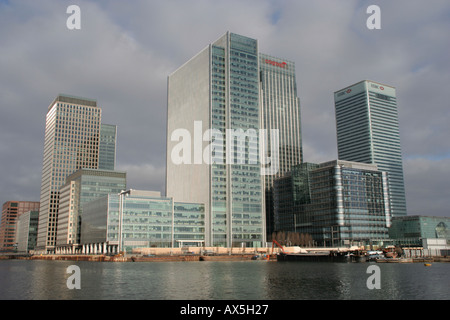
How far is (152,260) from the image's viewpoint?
7224 inches

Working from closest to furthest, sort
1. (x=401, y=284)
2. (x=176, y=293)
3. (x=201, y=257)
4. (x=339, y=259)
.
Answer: (x=176, y=293)
(x=401, y=284)
(x=339, y=259)
(x=201, y=257)

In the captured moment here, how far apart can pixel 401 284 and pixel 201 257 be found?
120739 millimetres

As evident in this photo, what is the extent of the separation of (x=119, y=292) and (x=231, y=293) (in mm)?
18682

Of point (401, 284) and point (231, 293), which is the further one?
point (401, 284)

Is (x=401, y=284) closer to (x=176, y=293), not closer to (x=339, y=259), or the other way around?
(x=176, y=293)
